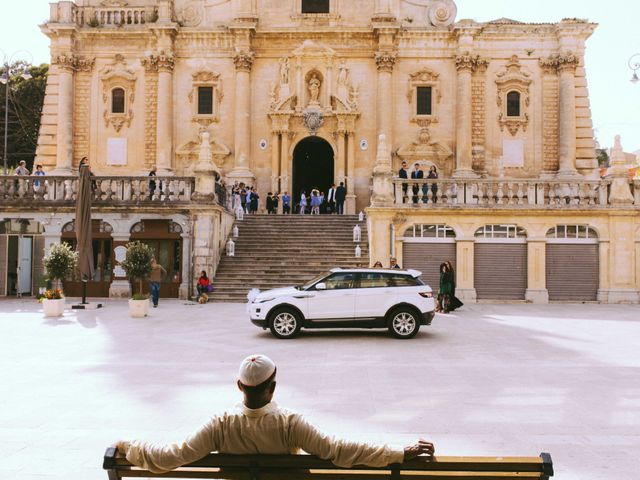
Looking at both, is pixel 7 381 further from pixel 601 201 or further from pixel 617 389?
pixel 601 201

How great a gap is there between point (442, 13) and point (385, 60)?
427 cm

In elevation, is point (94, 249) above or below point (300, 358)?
above

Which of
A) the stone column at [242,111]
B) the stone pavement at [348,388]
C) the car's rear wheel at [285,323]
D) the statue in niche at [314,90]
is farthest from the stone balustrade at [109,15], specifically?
the car's rear wheel at [285,323]

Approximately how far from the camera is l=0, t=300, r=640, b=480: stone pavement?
671 cm

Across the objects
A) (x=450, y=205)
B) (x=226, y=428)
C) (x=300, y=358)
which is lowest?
(x=300, y=358)

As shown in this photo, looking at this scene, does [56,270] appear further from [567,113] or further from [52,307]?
[567,113]

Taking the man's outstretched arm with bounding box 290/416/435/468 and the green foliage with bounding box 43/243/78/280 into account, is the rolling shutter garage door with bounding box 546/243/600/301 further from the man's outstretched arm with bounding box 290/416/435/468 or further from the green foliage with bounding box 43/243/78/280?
the man's outstretched arm with bounding box 290/416/435/468

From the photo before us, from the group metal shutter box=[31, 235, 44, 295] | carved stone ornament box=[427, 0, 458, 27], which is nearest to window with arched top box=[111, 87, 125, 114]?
metal shutter box=[31, 235, 44, 295]

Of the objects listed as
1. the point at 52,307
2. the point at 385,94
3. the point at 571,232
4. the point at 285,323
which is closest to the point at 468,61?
the point at 385,94

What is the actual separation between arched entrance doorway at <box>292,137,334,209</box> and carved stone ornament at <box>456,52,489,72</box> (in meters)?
8.21

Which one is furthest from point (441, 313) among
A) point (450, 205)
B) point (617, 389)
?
point (617, 389)

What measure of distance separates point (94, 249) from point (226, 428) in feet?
75.7

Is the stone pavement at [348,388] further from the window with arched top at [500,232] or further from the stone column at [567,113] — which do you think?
the stone column at [567,113]

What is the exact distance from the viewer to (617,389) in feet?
30.8
